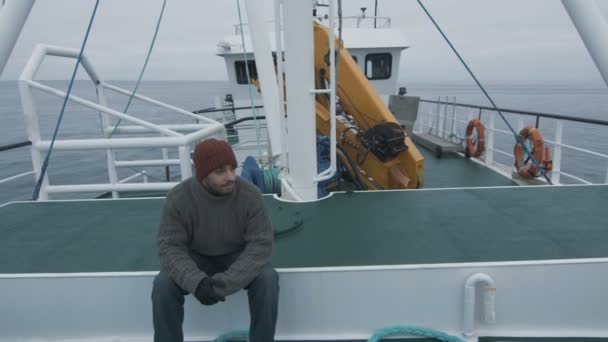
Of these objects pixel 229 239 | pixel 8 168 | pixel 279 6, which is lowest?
pixel 8 168

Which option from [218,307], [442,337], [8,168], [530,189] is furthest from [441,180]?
[8,168]

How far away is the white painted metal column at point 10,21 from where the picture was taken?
196 centimetres

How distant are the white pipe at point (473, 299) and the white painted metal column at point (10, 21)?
8.17 ft

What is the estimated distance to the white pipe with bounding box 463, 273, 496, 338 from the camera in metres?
2.00

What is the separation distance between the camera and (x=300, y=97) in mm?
3150

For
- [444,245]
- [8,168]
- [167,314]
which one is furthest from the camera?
[8,168]

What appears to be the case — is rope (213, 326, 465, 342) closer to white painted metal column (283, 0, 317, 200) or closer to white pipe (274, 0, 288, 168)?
white painted metal column (283, 0, 317, 200)

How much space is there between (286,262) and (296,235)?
40cm

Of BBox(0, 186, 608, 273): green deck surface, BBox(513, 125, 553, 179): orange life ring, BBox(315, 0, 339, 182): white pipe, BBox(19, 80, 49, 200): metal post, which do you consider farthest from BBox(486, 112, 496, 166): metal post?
BBox(19, 80, 49, 200): metal post

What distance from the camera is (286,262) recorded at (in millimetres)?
2221

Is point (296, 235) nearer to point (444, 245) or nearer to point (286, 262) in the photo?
point (286, 262)

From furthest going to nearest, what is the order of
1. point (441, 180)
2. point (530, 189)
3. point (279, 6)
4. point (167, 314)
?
1. point (441, 180)
2. point (530, 189)
3. point (279, 6)
4. point (167, 314)

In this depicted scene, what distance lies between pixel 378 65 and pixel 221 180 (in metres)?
8.08

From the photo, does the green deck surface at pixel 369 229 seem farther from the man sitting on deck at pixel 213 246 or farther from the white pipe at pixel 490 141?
the white pipe at pixel 490 141
